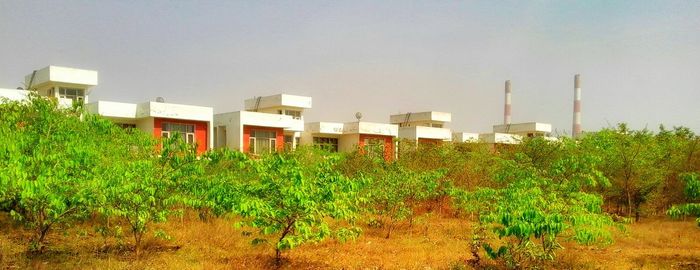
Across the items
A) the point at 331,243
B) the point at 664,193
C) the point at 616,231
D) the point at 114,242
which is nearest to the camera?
the point at 114,242

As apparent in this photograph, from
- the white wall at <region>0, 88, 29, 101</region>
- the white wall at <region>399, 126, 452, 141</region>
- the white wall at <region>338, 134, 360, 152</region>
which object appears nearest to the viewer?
the white wall at <region>0, 88, 29, 101</region>

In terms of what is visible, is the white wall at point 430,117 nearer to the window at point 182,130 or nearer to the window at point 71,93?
the window at point 182,130

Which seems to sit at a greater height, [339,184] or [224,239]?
[339,184]

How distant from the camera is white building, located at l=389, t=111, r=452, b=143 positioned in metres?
39.2

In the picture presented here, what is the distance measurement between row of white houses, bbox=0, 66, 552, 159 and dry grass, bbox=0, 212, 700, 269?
6.57 metres

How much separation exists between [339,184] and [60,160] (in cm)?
445

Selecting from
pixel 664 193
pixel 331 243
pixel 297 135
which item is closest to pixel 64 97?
pixel 297 135

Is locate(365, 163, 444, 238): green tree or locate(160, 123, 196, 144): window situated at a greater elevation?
locate(160, 123, 196, 144): window

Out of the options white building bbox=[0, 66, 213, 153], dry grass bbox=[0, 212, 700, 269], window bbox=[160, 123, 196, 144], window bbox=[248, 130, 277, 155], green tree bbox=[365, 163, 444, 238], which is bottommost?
dry grass bbox=[0, 212, 700, 269]

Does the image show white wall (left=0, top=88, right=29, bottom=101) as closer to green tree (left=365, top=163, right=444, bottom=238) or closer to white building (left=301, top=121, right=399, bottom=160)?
white building (left=301, top=121, right=399, bottom=160)

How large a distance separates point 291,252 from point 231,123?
A: 20.1 m

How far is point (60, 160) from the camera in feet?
24.7

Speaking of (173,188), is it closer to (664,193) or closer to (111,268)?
(111,268)

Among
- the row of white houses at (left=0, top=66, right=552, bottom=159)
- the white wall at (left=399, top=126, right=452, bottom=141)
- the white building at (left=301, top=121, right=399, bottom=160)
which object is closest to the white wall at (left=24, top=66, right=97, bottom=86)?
the row of white houses at (left=0, top=66, right=552, bottom=159)
